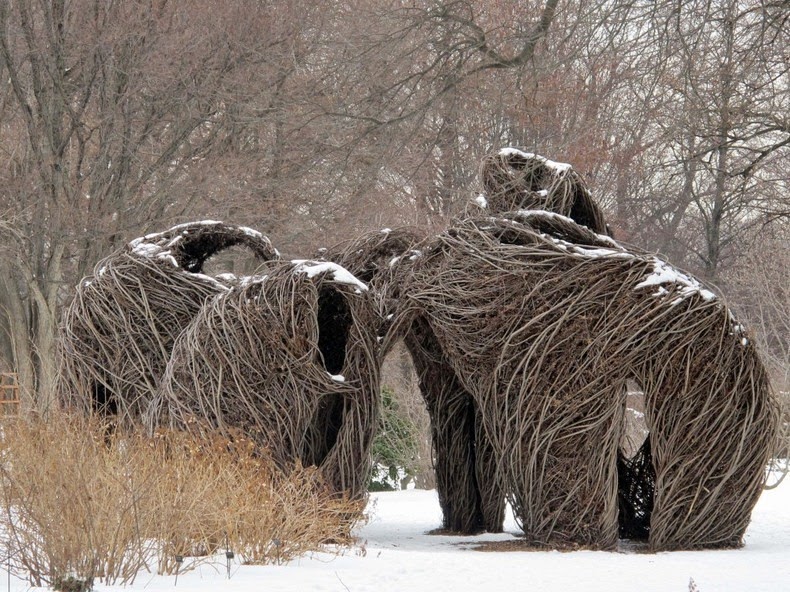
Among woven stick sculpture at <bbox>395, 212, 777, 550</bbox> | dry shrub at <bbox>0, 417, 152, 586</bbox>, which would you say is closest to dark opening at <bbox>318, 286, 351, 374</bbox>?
woven stick sculpture at <bbox>395, 212, 777, 550</bbox>

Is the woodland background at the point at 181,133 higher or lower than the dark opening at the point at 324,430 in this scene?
higher

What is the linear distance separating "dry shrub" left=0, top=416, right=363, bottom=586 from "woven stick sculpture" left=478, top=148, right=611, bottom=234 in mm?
2875

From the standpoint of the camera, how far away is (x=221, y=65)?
15117 mm

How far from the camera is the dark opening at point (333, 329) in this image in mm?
8727

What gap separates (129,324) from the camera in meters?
8.82

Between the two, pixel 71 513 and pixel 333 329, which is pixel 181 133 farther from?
pixel 71 513

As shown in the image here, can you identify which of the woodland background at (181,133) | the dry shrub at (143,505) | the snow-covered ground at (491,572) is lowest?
the snow-covered ground at (491,572)

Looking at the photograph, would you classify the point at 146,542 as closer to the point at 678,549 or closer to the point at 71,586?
the point at 71,586

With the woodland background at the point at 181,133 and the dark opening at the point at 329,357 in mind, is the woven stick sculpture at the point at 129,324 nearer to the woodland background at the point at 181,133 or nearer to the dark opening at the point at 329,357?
the dark opening at the point at 329,357

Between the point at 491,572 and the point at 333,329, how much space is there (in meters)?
3.03

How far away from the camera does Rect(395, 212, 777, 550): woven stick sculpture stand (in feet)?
25.4

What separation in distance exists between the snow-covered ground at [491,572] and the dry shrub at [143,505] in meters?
0.17

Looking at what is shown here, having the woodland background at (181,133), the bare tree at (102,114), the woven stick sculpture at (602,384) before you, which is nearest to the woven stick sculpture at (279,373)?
the woven stick sculpture at (602,384)

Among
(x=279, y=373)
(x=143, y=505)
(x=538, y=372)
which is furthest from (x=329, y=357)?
(x=143, y=505)
